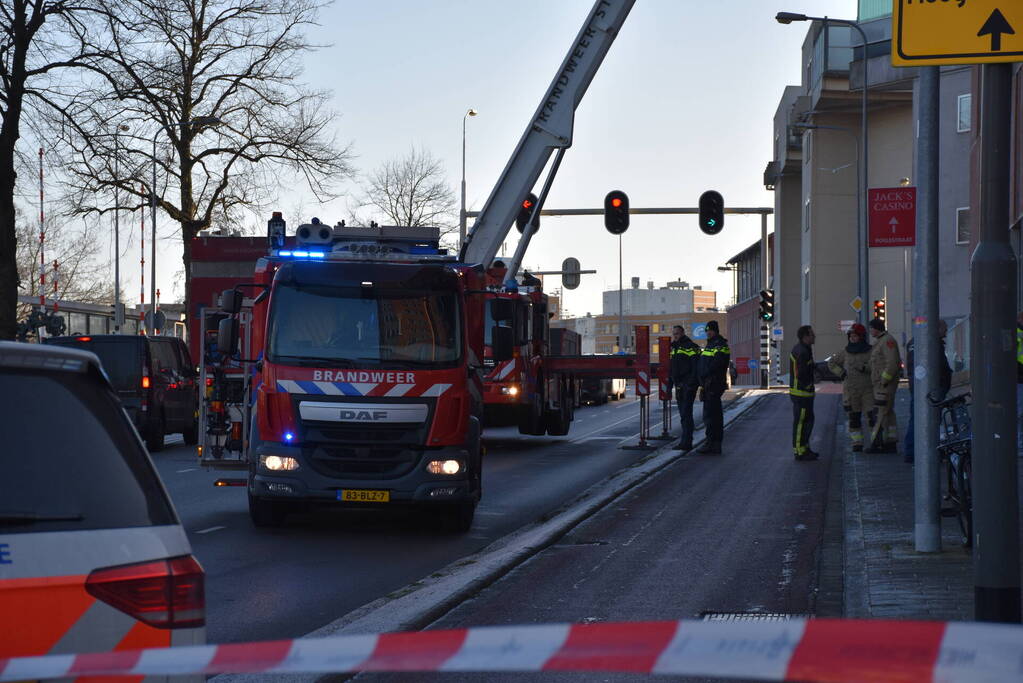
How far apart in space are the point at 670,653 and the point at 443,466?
397 inches

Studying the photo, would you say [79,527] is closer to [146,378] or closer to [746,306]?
[146,378]

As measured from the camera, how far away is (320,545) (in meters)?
12.1

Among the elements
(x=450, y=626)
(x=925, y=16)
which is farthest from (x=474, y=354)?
(x=925, y=16)

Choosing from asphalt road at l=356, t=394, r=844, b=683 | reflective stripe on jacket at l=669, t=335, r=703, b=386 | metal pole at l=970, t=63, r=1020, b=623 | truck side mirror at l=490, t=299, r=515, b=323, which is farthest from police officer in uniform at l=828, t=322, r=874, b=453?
metal pole at l=970, t=63, r=1020, b=623

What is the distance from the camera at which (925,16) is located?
20.3ft

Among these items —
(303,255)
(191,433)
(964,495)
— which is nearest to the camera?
(964,495)

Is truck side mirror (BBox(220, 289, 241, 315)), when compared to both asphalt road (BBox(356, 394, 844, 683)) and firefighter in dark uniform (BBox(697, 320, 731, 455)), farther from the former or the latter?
firefighter in dark uniform (BBox(697, 320, 731, 455))

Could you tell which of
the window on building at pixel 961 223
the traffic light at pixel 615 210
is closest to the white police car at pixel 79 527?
the traffic light at pixel 615 210

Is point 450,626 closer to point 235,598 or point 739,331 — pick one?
point 235,598

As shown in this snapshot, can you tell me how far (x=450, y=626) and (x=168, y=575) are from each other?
4610 millimetres

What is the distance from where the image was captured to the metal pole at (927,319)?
9.75 meters

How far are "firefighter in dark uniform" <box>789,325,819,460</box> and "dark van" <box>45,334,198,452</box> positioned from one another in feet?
34.4

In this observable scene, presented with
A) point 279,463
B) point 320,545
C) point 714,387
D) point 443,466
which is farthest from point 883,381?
point 320,545

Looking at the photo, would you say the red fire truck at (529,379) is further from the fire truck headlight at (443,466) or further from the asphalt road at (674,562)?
the fire truck headlight at (443,466)
